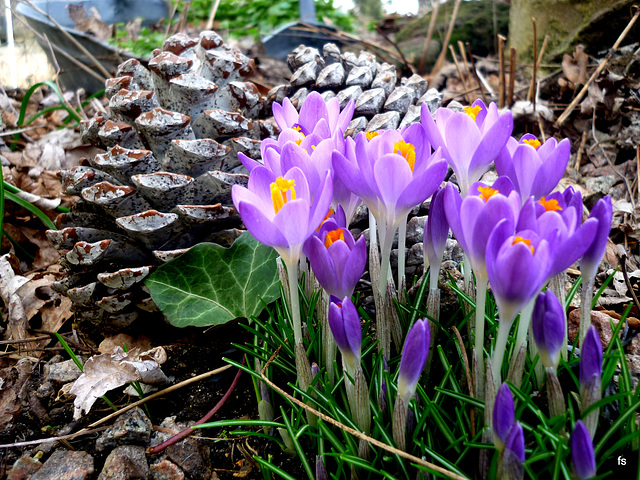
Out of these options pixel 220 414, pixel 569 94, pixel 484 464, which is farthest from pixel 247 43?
pixel 484 464

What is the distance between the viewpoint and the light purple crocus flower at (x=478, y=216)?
73cm

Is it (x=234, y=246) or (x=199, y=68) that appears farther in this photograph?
(x=199, y=68)

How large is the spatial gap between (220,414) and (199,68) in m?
1.11

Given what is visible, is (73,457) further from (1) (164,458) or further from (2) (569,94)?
(2) (569,94)

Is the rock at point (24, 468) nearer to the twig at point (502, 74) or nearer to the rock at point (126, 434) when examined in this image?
the rock at point (126, 434)

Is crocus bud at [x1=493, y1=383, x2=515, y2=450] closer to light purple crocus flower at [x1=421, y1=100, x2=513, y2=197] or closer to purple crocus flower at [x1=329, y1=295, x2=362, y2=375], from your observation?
purple crocus flower at [x1=329, y1=295, x2=362, y2=375]

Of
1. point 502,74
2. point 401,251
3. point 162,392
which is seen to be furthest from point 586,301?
point 502,74

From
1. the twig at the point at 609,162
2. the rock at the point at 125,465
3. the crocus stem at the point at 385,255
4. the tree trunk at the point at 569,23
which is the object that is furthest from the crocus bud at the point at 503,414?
the tree trunk at the point at 569,23

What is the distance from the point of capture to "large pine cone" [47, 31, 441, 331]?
1.42 metres

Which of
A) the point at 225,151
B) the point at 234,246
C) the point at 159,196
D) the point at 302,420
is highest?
the point at 225,151

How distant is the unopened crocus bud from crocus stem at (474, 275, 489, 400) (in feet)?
0.53

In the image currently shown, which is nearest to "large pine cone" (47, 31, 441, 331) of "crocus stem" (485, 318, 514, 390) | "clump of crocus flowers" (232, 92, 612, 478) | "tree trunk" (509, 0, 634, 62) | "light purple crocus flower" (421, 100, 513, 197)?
"clump of crocus flowers" (232, 92, 612, 478)

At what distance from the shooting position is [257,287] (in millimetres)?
1398

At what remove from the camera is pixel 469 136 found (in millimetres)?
979
